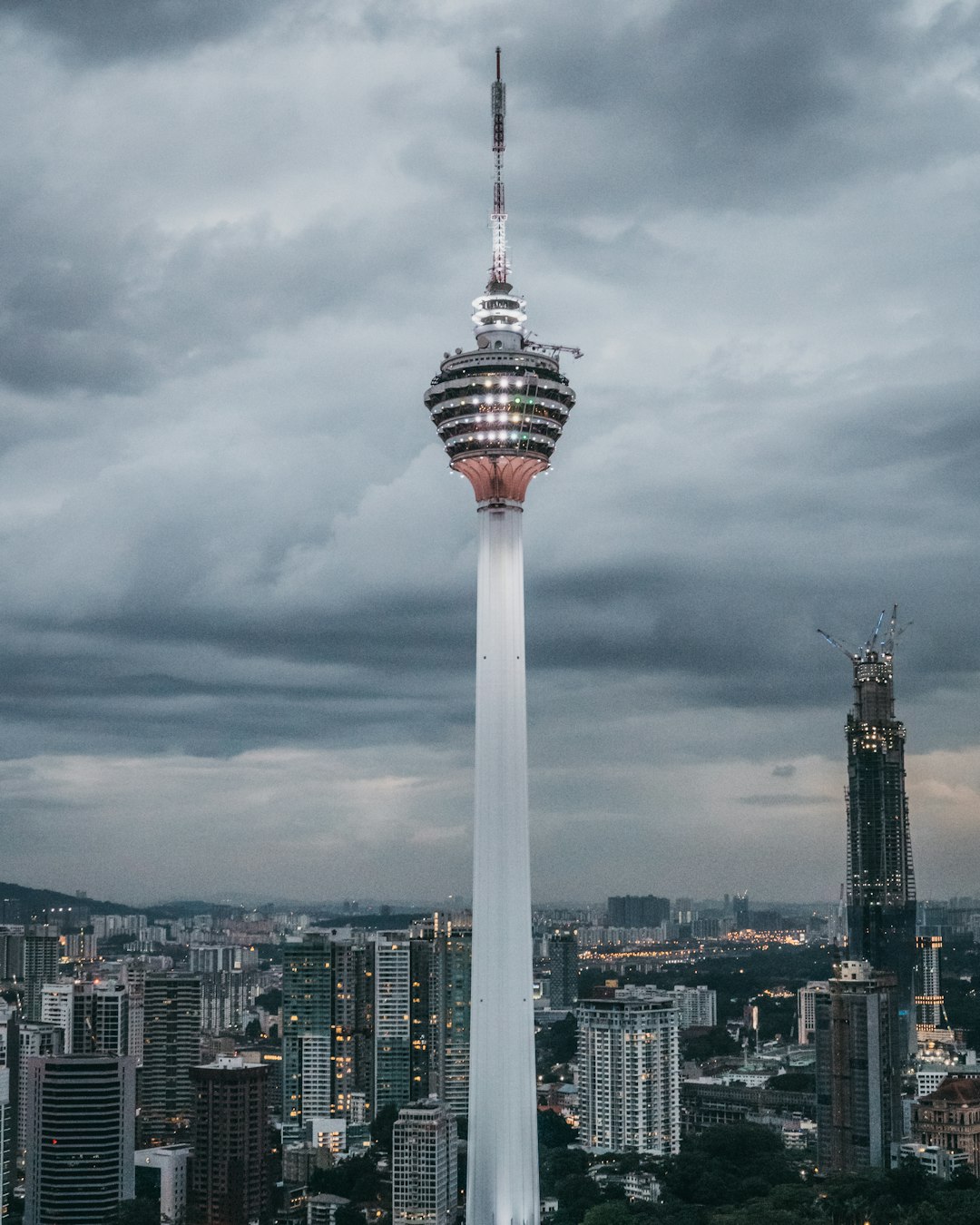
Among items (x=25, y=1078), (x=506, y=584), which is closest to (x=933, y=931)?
(x=25, y=1078)

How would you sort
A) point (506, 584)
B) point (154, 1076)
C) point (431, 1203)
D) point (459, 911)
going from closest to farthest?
point (506, 584)
point (431, 1203)
point (154, 1076)
point (459, 911)

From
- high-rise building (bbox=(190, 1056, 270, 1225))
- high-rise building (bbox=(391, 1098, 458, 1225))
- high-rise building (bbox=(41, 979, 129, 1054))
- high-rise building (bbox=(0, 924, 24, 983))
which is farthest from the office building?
high-rise building (bbox=(391, 1098, 458, 1225))

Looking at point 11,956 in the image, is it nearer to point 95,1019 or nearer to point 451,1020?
point 95,1019

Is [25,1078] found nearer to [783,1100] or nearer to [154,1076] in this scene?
[154,1076]

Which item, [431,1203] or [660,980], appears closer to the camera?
[431,1203]

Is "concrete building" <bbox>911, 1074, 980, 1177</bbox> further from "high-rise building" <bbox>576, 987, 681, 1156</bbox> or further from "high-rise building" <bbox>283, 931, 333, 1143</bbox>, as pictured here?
"high-rise building" <bbox>283, 931, 333, 1143</bbox>

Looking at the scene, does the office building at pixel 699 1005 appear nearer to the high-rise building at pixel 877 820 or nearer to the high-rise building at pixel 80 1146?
the high-rise building at pixel 877 820

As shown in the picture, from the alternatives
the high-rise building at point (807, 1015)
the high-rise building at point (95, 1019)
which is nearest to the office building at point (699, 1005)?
the high-rise building at point (807, 1015)

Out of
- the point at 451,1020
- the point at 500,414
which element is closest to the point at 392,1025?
the point at 451,1020

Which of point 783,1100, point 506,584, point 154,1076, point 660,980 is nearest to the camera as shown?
point 506,584
